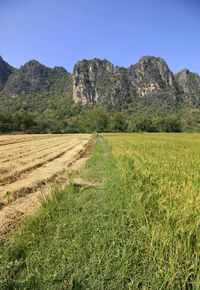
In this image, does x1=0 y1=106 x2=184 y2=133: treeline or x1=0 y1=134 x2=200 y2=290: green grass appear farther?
x1=0 y1=106 x2=184 y2=133: treeline

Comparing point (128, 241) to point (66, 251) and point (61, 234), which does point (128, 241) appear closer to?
point (66, 251)

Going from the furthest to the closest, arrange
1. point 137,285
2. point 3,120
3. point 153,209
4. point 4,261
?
1. point 3,120
2. point 153,209
3. point 4,261
4. point 137,285

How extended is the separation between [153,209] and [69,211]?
79.0 inches

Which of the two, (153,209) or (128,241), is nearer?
(128,241)

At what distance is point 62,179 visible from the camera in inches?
498

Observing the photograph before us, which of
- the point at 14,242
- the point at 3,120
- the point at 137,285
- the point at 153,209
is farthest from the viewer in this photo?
the point at 3,120

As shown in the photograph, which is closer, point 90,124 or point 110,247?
point 110,247

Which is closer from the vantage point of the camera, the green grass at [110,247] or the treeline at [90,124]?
the green grass at [110,247]

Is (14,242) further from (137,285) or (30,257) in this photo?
(137,285)

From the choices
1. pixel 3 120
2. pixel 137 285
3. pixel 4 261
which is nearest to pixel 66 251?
pixel 4 261

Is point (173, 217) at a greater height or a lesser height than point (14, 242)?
greater

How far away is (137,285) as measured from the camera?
13.6ft

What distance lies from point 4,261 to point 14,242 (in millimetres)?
730

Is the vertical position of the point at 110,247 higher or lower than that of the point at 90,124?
higher
